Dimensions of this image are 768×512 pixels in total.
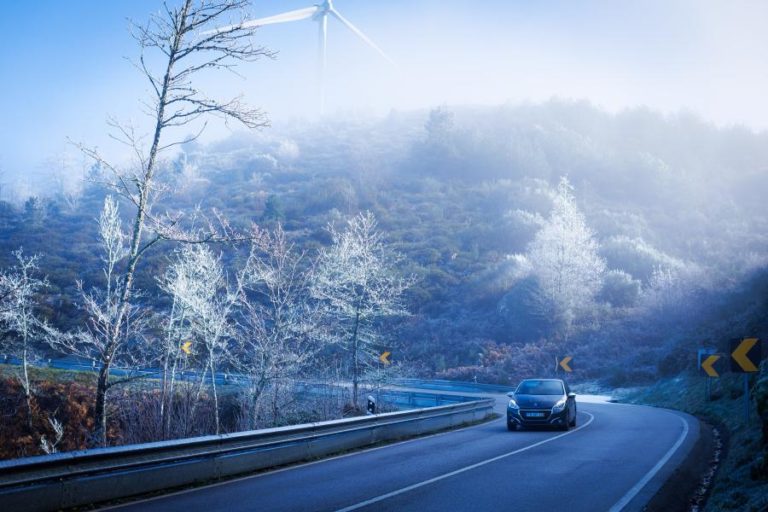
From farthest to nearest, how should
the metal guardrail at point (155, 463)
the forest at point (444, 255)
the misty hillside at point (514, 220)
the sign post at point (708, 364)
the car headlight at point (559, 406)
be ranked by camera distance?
the misty hillside at point (514, 220) → the forest at point (444, 255) → the sign post at point (708, 364) → the car headlight at point (559, 406) → the metal guardrail at point (155, 463)

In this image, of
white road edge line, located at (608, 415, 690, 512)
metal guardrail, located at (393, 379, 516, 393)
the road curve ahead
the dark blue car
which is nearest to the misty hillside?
metal guardrail, located at (393, 379, 516, 393)

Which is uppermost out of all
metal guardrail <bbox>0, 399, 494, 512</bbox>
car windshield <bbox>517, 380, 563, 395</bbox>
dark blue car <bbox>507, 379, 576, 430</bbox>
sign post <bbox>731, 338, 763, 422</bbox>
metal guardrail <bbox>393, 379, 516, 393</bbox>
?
sign post <bbox>731, 338, 763, 422</bbox>

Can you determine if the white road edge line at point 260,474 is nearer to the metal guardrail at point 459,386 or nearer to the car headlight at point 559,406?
the car headlight at point 559,406

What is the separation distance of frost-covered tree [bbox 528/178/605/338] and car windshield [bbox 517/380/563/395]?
29.5 m

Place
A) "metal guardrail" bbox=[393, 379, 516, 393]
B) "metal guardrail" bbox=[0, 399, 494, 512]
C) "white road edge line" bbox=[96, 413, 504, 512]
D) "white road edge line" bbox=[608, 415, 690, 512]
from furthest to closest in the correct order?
"metal guardrail" bbox=[393, 379, 516, 393] < "white road edge line" bbox=[608, 415, 690, 512] < "white road edge line" bbox=[96, 413, 504, 512] < "metal guardrail" bbox=[0, 399, 494, 512]

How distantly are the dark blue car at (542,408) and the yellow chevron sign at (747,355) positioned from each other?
4.52 meters

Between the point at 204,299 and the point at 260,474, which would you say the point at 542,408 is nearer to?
the point at 260,474

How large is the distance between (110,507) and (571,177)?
83.0 meters

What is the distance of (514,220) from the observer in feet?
217

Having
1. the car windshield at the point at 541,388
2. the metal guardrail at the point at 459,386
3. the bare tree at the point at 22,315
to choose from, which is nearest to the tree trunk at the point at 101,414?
the car windshield at the point at 541,388

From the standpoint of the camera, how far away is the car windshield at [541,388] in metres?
17.8

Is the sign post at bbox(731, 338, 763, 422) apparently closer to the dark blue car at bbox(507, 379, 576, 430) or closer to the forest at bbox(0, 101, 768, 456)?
the dark blue car at bbox(507, 379, 576, 430)

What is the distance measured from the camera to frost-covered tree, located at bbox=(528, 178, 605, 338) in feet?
157

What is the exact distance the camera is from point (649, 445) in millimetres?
13500
